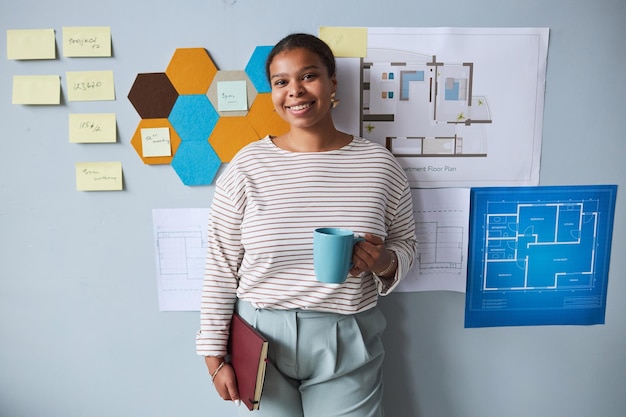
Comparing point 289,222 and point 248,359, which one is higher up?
point 289,222

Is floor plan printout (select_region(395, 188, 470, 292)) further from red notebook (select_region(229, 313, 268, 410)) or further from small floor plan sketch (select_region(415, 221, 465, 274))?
red notebook (select_region(229, 313, 268, 410))

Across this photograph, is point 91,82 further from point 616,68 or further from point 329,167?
point 616,68

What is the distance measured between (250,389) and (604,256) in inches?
37.1

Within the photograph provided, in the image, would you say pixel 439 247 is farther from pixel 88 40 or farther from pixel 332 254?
pixel 88 40

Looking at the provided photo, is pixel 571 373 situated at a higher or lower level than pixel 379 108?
lower

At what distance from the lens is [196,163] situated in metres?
1.03

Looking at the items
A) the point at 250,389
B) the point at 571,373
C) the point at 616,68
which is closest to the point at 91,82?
the point at 250,389

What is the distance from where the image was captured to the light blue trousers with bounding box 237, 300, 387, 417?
2.82 ft

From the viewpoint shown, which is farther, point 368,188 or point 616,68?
point 616,68

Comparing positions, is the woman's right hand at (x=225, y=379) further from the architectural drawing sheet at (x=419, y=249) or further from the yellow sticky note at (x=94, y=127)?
the yellow sticky note at (x=94, y=127)

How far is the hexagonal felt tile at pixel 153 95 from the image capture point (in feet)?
3.28

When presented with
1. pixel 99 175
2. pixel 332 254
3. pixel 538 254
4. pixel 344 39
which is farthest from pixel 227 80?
pixel 538 254

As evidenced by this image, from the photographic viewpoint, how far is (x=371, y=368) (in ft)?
3.00

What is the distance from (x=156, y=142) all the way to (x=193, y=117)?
11cm
